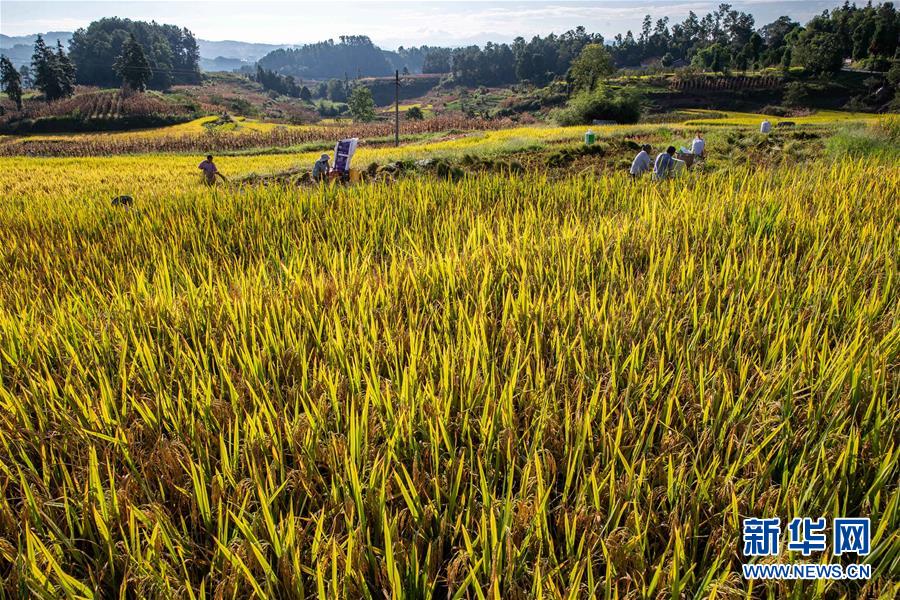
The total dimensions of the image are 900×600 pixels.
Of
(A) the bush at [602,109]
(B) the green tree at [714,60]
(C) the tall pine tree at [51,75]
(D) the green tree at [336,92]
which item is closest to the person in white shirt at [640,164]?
(A) the bush at [602,109]

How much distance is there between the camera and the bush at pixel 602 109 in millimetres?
32750

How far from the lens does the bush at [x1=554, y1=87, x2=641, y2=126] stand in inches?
1289

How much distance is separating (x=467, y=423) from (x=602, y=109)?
35507 mm

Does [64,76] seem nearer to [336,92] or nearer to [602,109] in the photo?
[602,109]

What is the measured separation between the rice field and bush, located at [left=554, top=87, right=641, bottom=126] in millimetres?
32435

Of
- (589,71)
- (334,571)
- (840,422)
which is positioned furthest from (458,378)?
(589,71)

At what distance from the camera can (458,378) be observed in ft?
6.46

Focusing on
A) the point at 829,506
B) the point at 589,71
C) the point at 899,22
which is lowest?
the point at 829,506

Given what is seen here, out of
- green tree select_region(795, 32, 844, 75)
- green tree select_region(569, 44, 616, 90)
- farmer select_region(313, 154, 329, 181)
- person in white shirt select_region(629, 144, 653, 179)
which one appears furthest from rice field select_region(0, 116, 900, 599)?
green tree select_region(795, 32, 844, 75)

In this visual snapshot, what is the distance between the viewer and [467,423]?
1.65 metres

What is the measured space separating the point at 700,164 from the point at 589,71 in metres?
54.0

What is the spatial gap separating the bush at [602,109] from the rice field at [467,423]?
32.4m

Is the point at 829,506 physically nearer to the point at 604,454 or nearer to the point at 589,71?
the point at 604,454

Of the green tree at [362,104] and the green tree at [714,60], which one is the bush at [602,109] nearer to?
the green tree at [362,104]
